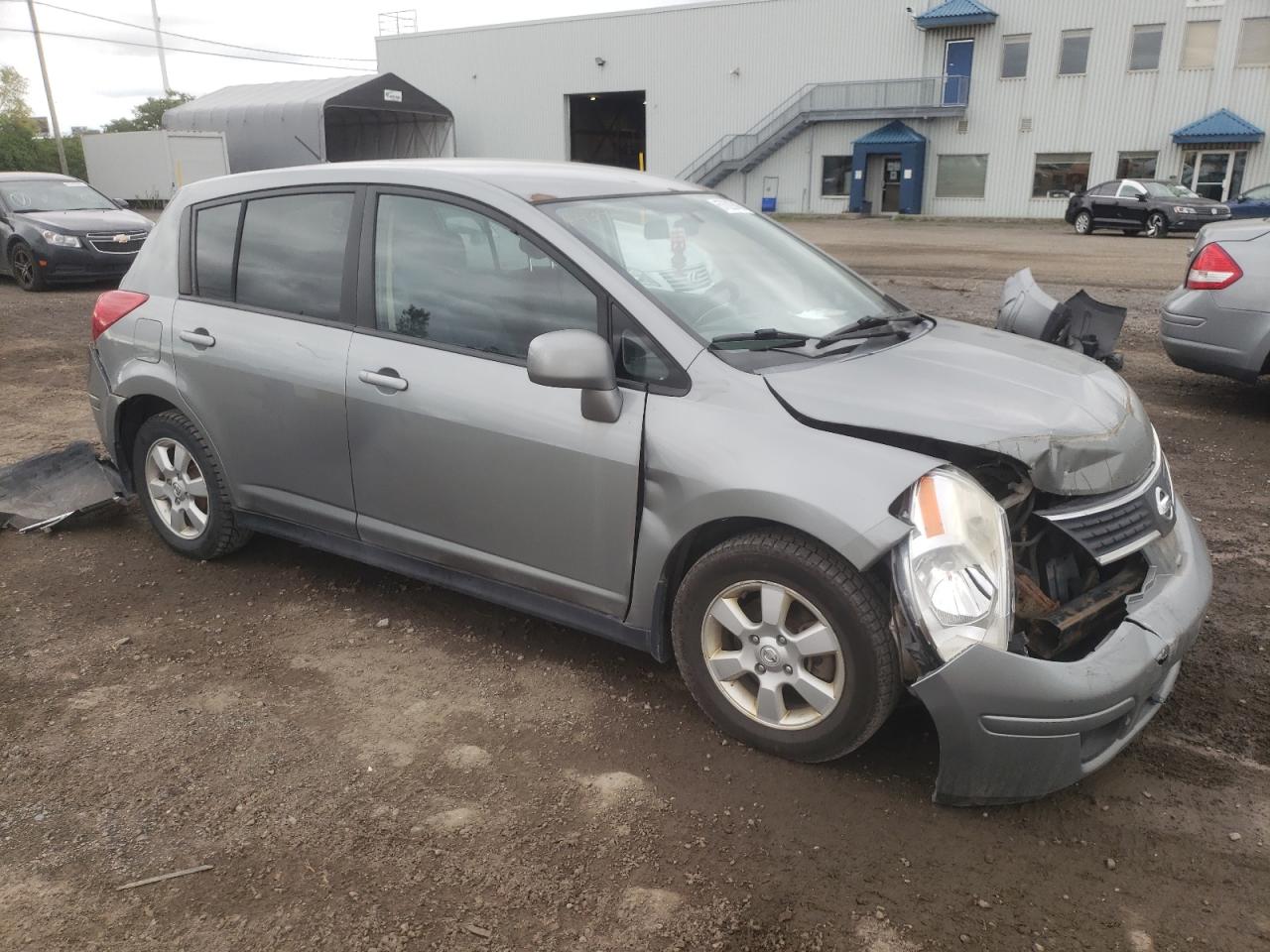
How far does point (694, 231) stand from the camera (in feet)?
12.3

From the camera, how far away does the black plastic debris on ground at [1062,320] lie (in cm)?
439

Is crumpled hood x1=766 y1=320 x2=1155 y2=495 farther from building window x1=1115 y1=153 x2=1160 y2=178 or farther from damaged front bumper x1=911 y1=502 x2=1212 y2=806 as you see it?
building window x1=1115 y1=153 x2=1160 y2=178

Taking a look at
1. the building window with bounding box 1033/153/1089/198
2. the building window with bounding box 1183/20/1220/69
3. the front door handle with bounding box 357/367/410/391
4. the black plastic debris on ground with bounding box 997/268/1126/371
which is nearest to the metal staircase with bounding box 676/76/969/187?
the building window with bounding box 1033/153/1089/198

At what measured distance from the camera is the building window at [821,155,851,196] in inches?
1511

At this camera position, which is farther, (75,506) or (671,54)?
(671,54)

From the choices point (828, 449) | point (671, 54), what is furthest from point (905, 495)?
point (671, 54)

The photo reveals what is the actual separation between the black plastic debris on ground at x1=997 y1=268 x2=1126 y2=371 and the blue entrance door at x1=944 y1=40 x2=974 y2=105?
1358 inches

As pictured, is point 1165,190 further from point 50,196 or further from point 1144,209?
point 50,196

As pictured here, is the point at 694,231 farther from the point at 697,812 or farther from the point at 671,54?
the point at 671,54

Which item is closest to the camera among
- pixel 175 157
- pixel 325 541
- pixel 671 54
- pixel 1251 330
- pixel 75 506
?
pixel 325 541

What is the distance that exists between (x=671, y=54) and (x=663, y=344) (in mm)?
41269

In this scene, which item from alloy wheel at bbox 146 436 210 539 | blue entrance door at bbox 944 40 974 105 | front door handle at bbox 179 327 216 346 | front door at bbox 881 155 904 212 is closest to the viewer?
front door handle at bbox 179 327 216 346

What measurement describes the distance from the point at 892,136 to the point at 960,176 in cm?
293

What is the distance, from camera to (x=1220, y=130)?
1244 inches
